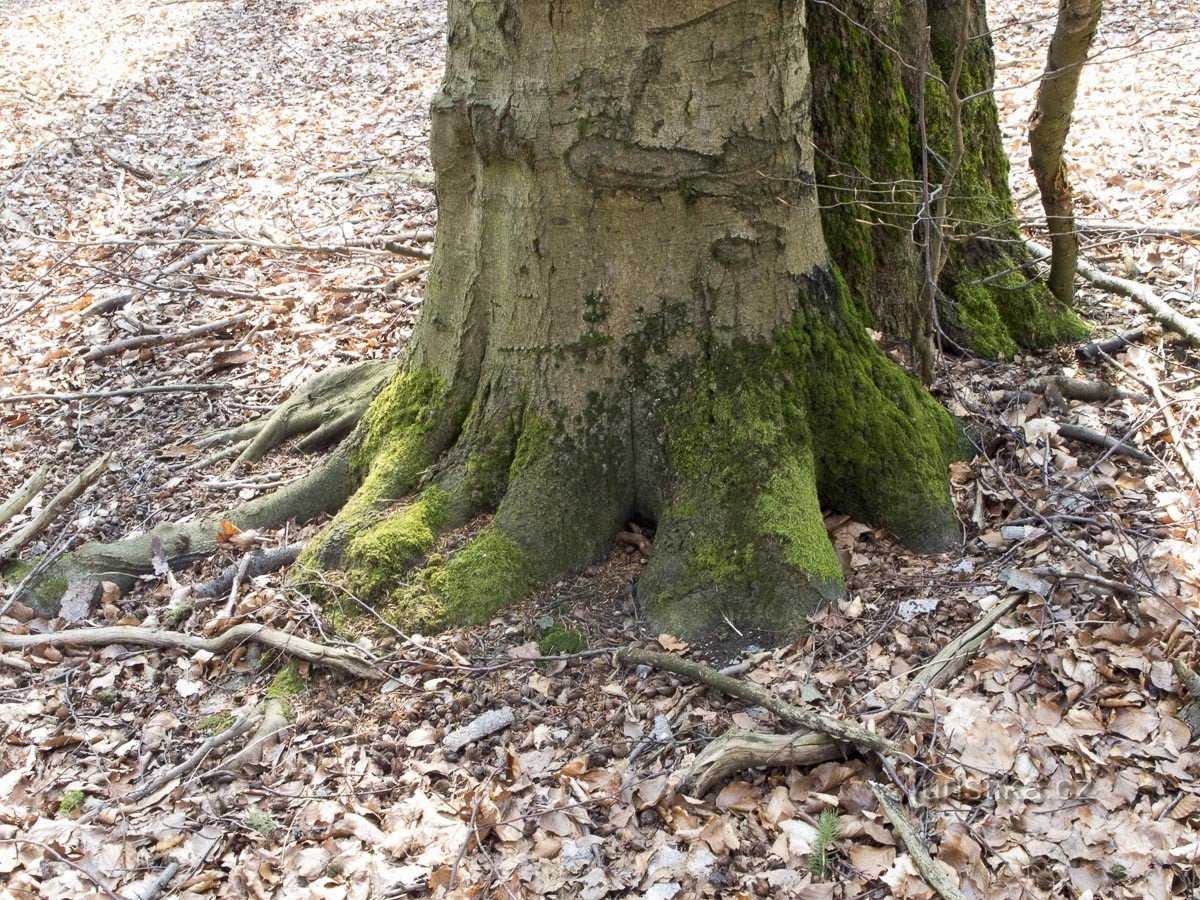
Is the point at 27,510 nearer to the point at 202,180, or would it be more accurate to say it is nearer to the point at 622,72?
the point at 622,72

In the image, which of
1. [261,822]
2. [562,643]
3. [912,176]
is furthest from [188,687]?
[912,176]

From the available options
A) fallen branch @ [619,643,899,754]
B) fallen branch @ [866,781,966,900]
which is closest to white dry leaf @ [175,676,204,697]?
fallen branch @ [619,643,899,754]

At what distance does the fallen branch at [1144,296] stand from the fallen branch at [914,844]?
10.3 feet

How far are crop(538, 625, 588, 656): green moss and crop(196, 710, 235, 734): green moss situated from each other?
124cm

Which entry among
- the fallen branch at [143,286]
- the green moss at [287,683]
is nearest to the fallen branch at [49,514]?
the green moss at [287,683]

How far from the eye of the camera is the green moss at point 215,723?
3.53 meters

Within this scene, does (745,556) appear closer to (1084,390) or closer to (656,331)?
(656,331)

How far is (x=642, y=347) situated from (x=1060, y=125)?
256cm

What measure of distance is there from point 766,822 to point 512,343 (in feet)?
6.69

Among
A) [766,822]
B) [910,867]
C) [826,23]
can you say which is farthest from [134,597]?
[826,23]

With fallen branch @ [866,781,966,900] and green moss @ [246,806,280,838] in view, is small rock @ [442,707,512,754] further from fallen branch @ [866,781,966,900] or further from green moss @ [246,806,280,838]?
fallen branch @ [866,781,966,900]

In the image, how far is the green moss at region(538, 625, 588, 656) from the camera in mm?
3576

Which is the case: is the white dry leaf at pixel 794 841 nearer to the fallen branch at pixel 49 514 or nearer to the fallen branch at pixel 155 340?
the fallen branch at pixel 49 514

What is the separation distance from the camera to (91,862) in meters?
3.05
